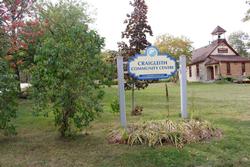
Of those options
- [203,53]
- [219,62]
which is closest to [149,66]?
[219,62]

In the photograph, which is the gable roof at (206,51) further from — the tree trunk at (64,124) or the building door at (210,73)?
the tree trunk at (64,124)

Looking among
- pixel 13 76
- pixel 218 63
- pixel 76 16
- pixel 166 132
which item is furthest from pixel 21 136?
pixel 218 63

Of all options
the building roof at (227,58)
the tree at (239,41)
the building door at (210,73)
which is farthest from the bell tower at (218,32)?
the tree at (239,41)

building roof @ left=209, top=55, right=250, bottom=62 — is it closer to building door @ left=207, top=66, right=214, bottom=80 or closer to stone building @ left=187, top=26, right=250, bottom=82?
stone building @ left=187, top=26, right=250, bottom=82

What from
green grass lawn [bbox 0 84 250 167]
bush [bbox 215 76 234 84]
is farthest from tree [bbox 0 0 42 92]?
bush [bbox 215 76 234 84]

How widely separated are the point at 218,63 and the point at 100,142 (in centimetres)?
3616

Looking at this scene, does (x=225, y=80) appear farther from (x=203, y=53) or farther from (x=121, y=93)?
(x=121, y=93)

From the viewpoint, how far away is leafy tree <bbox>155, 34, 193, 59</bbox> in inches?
1515

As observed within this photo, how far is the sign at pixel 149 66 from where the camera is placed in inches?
325

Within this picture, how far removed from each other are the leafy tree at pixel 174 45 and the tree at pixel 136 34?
26850mm

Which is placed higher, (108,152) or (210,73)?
(210,73)

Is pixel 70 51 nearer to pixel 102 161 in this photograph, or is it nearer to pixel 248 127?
pixel 102 161

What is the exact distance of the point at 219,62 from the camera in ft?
134

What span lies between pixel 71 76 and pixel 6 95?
1.58 meters
